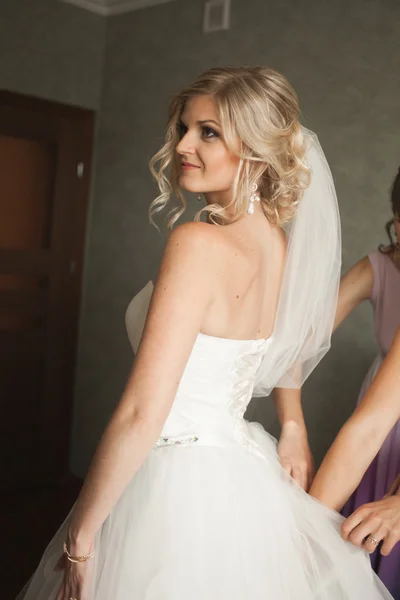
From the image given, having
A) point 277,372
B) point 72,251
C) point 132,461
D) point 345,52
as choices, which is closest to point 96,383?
point 72,251

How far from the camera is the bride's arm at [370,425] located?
132cm

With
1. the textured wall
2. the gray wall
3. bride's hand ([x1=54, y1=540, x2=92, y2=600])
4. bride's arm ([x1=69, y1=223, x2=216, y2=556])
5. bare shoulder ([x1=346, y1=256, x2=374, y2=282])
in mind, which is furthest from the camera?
the textured wall

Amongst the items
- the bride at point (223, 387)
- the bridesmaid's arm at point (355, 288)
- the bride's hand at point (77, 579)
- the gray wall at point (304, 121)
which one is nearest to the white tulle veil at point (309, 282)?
the bride at point (223, 387)

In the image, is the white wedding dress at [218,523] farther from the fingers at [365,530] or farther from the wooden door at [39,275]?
the wooden door at [39,275]

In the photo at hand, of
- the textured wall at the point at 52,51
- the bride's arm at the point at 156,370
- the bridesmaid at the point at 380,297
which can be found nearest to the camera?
the bride's arm at the point at 156,370

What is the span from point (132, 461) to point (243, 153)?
67cm

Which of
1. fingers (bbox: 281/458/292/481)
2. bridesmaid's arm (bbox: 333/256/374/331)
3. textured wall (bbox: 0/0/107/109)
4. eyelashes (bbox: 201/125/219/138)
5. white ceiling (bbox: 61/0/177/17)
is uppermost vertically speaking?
white ceiling (bbox: 61/0/177/17)

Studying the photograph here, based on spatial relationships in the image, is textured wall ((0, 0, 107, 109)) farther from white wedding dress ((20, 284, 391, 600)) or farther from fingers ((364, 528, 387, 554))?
fingers ((364, 528, 387, 554))

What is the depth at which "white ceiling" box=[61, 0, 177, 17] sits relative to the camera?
12.6ft

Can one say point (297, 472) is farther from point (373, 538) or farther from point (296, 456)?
point (373, 538)

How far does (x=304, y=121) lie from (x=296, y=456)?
6.20ft

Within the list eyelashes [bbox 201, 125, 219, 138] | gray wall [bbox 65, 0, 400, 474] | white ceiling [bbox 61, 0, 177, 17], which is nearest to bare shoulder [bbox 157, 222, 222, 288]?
eyelashes [bbox 201, 125, 219, 138]

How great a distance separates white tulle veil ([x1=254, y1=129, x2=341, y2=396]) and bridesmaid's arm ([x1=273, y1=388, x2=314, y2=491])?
0.36 feet

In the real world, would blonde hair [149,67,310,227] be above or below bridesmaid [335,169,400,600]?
above
